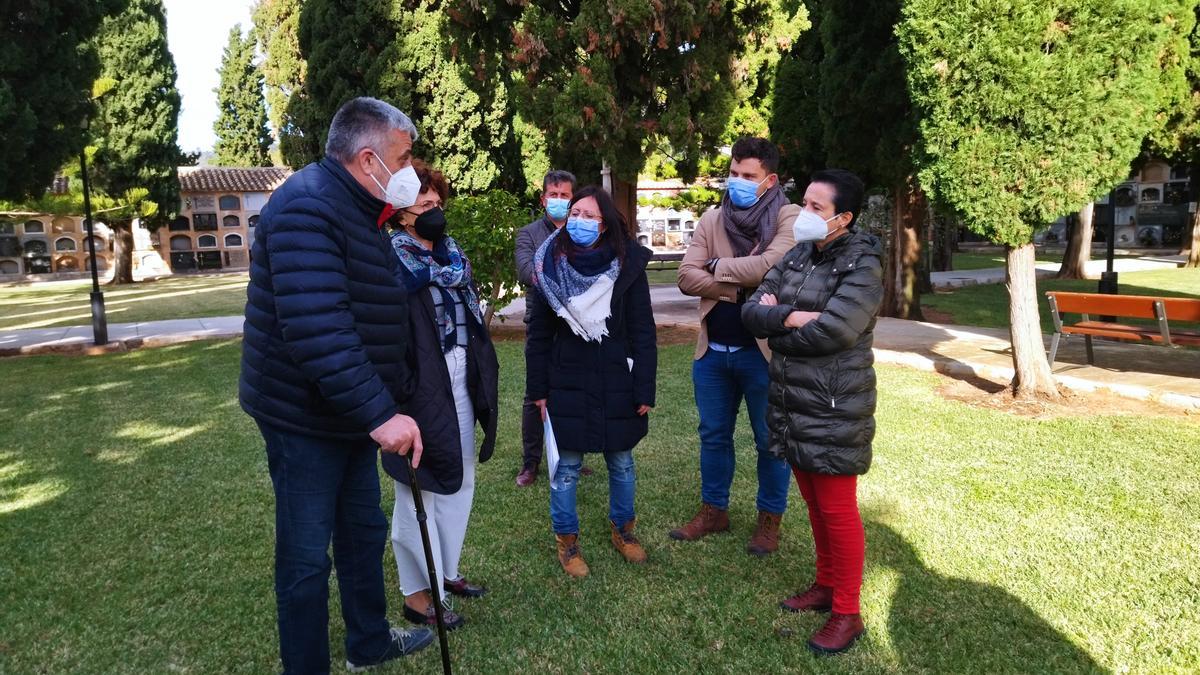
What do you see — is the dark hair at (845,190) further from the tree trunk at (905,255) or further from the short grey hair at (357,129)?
the tree trunk at (905,255)

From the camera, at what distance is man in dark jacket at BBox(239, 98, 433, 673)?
231cm

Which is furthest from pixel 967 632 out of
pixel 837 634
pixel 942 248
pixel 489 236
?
pixel 942 248

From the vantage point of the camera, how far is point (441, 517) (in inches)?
129

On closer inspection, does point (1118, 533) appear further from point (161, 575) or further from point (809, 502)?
point (161, 575)

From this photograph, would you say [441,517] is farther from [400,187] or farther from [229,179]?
[229,179]

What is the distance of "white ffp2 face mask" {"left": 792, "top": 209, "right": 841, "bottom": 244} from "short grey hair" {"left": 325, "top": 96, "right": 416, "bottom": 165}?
1506 millimetres

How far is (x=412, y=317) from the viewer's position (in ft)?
9.80

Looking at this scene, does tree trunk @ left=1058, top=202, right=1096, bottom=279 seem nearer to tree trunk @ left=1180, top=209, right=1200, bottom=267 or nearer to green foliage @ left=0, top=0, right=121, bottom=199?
tree trunk @ left=1180, top=209, right=1200, bottom=267

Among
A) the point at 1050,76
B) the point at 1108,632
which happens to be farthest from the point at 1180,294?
the point at 1108,632

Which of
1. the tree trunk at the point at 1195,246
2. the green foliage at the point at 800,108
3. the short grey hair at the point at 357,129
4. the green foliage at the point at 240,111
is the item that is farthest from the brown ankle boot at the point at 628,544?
the green foliage at the point at 240,111

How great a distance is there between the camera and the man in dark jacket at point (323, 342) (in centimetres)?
231

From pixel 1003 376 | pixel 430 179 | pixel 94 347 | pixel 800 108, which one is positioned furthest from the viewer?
pixel 800 108

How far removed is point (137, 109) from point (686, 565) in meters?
29.0

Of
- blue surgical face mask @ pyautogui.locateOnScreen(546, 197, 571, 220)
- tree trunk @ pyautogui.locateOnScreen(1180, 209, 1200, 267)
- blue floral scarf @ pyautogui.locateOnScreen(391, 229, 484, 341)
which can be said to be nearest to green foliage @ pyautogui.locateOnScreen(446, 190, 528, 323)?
blue surgical face mask @ pyautogui.locateOnScreen(546, 197, 571, 220)
